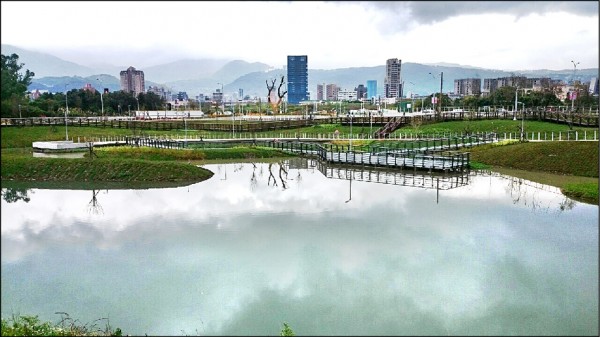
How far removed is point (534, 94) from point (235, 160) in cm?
5589

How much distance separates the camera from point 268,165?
34094mm

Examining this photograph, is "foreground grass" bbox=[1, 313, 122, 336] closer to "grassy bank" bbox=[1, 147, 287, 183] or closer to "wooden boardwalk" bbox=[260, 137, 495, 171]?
"grassy bank" bbox=[1, 147, 287, 183]

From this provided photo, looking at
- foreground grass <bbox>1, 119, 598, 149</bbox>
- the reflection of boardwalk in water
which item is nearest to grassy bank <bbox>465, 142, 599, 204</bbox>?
the reflection of boardwalk in water

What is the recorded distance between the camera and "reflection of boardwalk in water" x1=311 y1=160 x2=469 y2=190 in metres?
25.0

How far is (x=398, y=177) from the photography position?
27.4 meters

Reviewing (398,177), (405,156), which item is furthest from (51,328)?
(405,156)

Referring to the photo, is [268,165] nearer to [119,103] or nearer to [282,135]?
[282,135]

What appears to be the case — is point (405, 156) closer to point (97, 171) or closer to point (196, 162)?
point (196, 162)

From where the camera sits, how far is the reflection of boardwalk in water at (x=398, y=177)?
25.0m

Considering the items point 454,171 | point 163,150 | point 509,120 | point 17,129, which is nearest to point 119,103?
point 17,129

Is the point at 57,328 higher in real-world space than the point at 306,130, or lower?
lower

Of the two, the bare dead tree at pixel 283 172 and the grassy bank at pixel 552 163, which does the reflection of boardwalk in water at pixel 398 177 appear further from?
the grassy bank at pixel 552 163

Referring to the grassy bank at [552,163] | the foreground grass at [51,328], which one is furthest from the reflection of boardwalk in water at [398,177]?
the foreground grass at [51,328]

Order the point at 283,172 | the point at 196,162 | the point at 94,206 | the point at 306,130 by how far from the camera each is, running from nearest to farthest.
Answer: the point at 94,206 → the point at 283,172 → the point at 196,162 → the point at 306,130
